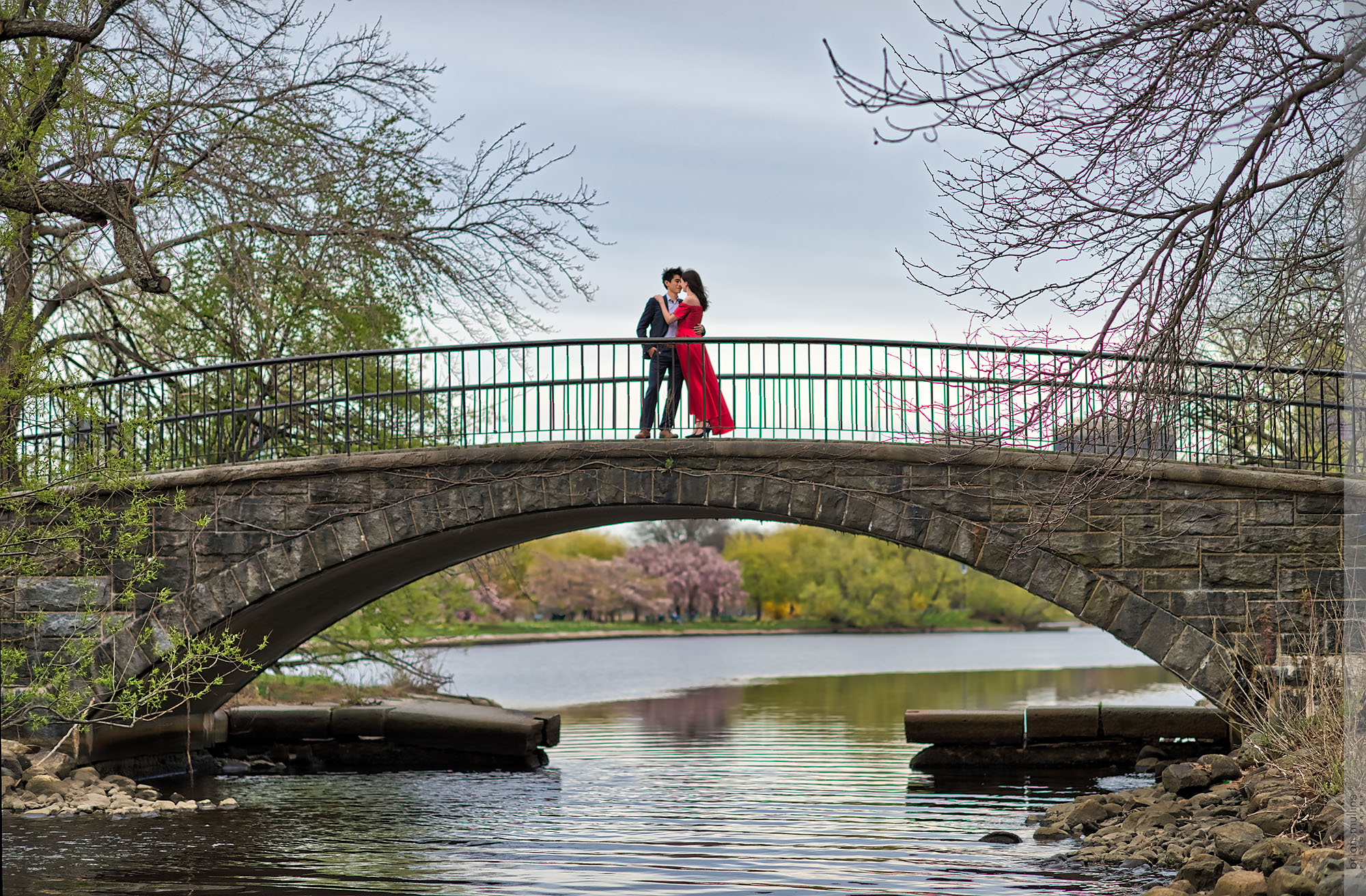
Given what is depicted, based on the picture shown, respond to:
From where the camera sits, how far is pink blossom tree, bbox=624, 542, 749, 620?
6512 centimetres

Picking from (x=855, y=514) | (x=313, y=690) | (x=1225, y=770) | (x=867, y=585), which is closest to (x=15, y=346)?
(x=855, y=514)

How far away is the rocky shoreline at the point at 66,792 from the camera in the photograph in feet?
37.6

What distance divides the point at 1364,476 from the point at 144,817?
996 centimetres

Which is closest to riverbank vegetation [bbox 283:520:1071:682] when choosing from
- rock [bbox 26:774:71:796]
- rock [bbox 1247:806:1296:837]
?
rock [bbox 26:774:71:796]

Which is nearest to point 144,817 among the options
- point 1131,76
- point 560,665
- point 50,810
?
point 50,810

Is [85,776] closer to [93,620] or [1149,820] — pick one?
[93,620]

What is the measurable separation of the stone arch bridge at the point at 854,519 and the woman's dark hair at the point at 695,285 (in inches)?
52.5

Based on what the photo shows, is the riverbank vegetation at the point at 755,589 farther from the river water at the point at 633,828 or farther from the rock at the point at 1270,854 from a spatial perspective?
the rock at the point at 1270,854

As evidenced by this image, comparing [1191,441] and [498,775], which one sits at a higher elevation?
[1191,441]

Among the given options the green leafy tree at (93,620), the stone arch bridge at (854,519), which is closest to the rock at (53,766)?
the green leafy tree at (93,620)

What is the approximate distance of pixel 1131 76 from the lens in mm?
6727

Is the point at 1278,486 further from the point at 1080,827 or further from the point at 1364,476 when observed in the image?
the point at 1364,476

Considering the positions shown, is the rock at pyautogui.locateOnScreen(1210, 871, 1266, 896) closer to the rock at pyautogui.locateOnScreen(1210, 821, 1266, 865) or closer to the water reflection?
the rock at pyautogui.locateOnScreen(1210, 821, 1266, 865)

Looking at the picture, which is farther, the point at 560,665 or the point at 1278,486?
the point at 560,665
